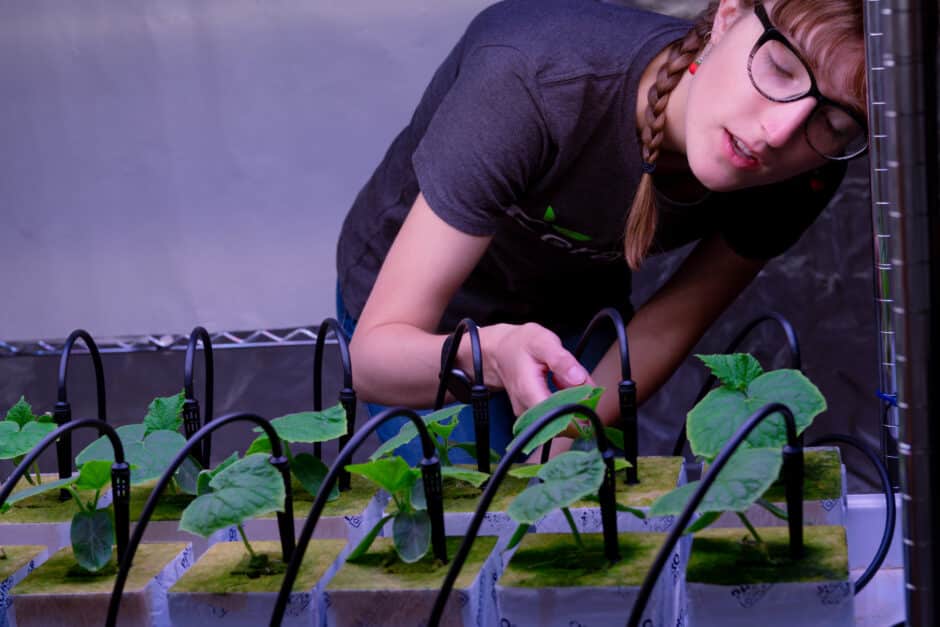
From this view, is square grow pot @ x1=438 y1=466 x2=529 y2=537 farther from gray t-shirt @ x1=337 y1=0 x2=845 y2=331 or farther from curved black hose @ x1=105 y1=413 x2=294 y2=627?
gray t-shirt @ x1=337 y1=0 x2=845 y2=331

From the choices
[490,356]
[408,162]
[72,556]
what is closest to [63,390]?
[72,556]

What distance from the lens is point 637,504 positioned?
2.20 feet

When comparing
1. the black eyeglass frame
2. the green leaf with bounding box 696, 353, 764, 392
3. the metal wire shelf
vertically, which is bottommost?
the metal wire shelf

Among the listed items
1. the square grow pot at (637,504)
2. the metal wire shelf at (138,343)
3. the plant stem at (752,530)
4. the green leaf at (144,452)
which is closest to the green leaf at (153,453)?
the green leaf at (144,452)

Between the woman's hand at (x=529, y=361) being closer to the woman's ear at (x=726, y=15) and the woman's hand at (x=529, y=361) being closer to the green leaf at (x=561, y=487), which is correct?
the green leaf at (x=561, y=487)

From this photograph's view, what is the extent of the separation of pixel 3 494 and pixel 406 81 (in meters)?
1.39

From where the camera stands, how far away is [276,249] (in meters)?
1.98

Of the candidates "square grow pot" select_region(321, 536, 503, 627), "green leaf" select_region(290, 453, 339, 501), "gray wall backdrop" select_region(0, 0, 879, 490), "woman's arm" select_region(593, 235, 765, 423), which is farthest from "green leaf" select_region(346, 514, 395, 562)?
"gray wall backdrop" select_region(0, 0, 879, 490)

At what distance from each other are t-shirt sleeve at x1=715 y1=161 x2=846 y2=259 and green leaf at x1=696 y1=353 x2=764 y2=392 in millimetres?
538

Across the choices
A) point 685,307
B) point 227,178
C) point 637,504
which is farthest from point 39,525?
point 227,178

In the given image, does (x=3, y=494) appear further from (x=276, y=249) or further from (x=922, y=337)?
(x=276, y=249)

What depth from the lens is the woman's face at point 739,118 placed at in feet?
2.88

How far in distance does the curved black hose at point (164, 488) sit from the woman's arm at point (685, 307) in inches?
25.6

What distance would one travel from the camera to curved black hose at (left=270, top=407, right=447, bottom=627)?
1.72ft
